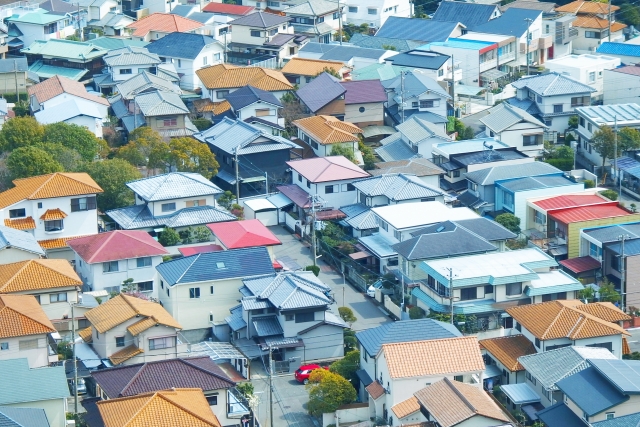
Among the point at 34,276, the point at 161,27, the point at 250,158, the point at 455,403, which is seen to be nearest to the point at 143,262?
the point at 34,276

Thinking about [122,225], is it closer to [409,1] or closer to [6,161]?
[6,161]

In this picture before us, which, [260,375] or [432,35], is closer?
[260,375]

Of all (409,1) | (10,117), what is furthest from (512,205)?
(409,1)

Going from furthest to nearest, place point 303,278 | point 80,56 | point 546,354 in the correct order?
point 80,56 < point 303,278 < point 546,354

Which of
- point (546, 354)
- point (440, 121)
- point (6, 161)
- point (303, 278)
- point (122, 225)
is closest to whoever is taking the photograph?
point (546, 354)

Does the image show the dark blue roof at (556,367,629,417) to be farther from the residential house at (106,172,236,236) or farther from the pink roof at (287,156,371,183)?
the pink roof at (287,156,371,183)

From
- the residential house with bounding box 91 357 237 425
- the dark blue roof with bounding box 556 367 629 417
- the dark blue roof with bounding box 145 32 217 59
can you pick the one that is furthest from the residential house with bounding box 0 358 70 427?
the dark blue roof with bounding box 145 32 217 59

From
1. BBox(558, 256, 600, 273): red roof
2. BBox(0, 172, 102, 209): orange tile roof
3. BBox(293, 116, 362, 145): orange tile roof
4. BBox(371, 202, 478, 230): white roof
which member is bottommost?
BBox(558, 256, 600, 273): red roof
